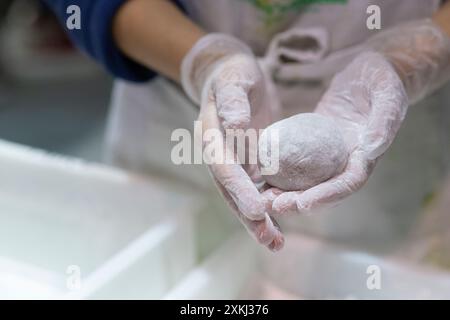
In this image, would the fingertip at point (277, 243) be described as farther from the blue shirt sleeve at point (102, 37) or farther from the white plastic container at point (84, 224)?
the blue shirt sleeve at point (102, 37)

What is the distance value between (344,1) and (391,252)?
350mm

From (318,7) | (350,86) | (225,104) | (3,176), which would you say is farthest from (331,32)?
(3,176)

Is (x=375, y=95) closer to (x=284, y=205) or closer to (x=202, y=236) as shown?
(x=284, y=205)

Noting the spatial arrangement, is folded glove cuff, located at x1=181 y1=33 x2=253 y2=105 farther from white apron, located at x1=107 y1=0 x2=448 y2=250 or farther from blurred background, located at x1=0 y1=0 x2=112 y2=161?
blurred background, located at x1=0 y1=0 x2=112 y2=161

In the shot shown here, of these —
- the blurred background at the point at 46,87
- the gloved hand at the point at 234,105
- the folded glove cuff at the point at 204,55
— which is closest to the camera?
the gloved hand at the point at 234,105

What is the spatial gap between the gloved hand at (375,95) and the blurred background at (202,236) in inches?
6.0

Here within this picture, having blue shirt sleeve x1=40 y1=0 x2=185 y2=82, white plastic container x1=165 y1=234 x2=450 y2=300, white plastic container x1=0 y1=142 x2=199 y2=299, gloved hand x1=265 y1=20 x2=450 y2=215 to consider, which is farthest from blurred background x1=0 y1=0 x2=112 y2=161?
gloved hand x1=265 y1=20 x2=450 y2=215

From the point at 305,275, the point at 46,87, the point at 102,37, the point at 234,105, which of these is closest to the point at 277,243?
the point at 234,105

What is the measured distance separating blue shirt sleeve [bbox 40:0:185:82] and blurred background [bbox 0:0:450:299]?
0.17 m

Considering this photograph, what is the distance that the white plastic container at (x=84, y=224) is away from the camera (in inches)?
30.6

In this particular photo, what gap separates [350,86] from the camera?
63 centimetres

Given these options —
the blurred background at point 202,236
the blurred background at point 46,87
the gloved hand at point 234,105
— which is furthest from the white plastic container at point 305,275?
the blurred background at point 46,87

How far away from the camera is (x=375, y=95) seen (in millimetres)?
583

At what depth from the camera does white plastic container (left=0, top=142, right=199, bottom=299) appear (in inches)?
30.6
